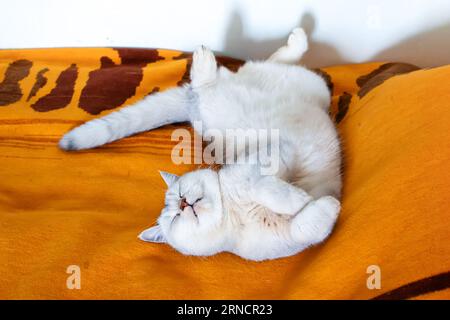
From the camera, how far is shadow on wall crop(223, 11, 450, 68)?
1.77 m

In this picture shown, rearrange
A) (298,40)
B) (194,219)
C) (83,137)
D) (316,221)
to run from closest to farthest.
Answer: (316,221) < (194,219) < (83,137) < (298,40)

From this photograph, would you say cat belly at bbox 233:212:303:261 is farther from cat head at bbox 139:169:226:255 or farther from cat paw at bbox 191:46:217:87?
cat paw at bbox 191:46:217:87

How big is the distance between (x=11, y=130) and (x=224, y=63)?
92 centimetres

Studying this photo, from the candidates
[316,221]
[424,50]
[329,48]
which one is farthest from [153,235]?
[424,50]

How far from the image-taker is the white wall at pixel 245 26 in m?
1.77

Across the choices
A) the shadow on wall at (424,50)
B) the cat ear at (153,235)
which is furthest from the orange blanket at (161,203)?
the shadow on wall at (424,50)

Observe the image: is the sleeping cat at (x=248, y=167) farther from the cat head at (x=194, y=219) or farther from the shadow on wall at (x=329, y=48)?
the shadow on wall at (x=329, y=48)

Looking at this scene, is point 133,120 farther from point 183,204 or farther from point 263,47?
point 263,47

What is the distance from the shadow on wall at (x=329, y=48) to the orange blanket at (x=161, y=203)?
0.11m

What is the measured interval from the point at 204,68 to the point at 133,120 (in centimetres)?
32

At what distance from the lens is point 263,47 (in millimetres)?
1954

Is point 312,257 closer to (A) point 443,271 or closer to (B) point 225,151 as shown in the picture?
(A) point 443,271

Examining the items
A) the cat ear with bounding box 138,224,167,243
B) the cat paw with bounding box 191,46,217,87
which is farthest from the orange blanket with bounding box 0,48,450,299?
the cat paw with bounding box 191,46,217,87

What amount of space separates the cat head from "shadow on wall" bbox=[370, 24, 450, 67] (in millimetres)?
1063
